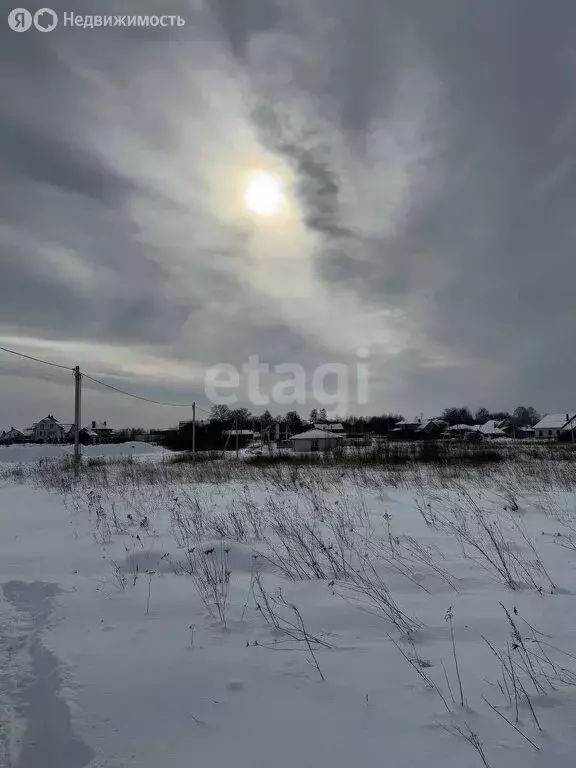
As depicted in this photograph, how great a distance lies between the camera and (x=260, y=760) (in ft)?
7.13

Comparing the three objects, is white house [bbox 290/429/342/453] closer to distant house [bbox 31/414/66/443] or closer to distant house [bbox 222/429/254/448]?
distant house [bbox 222/429/254/448]

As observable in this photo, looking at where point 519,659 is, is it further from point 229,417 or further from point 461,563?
point 229,417

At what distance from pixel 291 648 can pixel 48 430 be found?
349ft

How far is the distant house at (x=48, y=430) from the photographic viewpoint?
94537 millimetres

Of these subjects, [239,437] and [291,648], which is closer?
[291,648]

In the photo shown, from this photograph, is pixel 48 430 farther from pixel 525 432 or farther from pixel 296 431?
pixel 525 432

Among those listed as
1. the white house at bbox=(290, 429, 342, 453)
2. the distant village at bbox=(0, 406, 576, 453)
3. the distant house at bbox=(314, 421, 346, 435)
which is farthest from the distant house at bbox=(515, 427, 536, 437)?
the white house at bbox=(290, 429, 342, 453)

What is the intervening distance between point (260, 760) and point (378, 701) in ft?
2.49

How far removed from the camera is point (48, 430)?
9756 centimetres

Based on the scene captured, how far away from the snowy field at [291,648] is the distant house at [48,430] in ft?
319

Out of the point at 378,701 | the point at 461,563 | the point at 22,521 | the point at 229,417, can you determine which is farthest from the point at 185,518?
the point at 229,417

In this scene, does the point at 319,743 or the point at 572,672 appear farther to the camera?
the point at 572,672

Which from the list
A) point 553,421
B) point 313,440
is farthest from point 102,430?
point 553,421

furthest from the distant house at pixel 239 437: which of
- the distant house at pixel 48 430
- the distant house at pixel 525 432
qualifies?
the distant house at pixel 525 432
